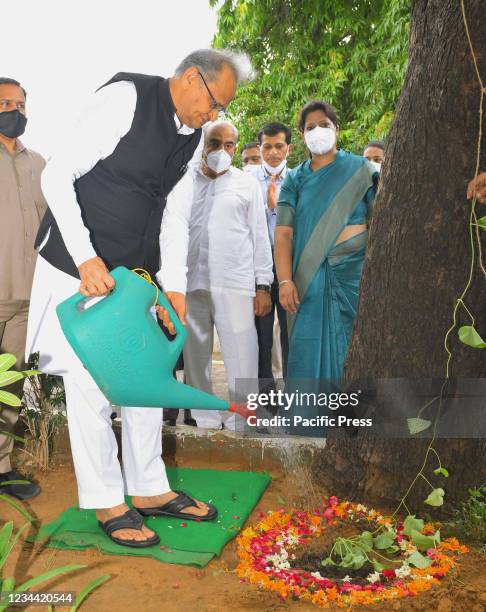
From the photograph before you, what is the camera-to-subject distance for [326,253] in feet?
10.6

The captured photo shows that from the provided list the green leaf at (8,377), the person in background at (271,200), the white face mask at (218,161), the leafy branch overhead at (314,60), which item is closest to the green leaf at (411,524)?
the green leaf at (8,377)

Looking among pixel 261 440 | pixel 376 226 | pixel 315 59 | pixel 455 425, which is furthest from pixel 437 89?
pixel 315 59

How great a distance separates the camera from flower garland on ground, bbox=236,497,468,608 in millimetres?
1816

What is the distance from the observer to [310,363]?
3.24 metres

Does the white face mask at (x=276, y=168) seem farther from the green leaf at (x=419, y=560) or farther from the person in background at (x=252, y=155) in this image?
the green leaf at (x=419, y=560)

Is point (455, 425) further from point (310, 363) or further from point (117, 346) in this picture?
point (117, 346)

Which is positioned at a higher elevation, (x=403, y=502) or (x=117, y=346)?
(x=117, y=346)

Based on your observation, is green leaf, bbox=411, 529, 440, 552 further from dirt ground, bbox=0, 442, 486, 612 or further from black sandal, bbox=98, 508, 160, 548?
black sandal, bbox=98, 508, 160, 548

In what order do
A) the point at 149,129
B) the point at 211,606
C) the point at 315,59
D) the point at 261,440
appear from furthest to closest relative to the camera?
the point at 315,59 < the point at 261,440 < the point at 149,129 < the point at 211,606

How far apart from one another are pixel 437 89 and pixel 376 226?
0.53 metres

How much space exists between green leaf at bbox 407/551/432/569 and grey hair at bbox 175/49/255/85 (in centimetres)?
164

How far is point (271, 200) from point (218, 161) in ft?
2.81

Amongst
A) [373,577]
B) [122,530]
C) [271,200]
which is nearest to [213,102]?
[122,530]

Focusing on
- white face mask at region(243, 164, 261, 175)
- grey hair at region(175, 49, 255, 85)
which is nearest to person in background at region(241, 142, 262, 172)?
white face mask at region(243, 164, 261, 175)
